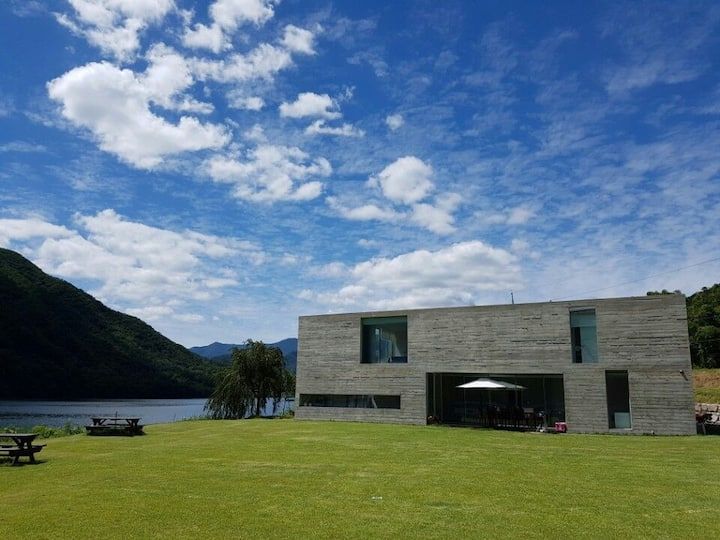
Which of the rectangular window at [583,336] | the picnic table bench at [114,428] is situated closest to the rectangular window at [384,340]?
the rectangular window at [583,336]

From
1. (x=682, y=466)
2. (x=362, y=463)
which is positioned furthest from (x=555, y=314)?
(x=362, y=463)

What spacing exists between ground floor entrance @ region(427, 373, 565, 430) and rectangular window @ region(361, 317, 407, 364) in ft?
6.17

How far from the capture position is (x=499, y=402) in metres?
23.2

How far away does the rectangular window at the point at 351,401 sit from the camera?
24.9m

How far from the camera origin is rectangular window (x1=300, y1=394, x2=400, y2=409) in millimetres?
24875

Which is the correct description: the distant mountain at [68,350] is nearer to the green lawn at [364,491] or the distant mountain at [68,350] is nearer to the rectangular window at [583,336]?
the rectangular window at [583,336]

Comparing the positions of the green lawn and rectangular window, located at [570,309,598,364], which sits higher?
rectangular window, located at [570,309,598,364]

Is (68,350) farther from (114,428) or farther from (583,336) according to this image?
(583,336)

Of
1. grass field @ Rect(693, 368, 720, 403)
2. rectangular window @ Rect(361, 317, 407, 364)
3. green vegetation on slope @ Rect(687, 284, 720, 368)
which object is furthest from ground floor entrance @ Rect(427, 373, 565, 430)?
green vegetation on slope @ Rect(687, 284, 720, 368)

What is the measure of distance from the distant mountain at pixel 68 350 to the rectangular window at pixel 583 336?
59.3 metres

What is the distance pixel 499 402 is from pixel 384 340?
232 inches

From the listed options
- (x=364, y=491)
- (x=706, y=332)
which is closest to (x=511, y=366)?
(x=364, y=491)

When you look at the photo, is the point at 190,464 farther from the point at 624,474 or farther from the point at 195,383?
the point at 195,383

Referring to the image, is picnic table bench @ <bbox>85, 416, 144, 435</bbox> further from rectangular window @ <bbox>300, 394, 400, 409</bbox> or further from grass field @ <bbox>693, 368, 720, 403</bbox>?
grass field @ <bbox>693, 368, 720, 403</bbox>
